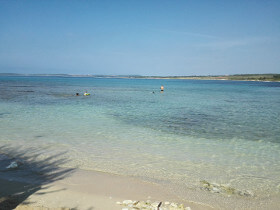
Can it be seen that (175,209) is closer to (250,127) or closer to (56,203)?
(56,203)

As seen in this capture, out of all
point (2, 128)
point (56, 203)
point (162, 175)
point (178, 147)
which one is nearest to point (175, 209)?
point (162, 175)

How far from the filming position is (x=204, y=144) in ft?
37.3

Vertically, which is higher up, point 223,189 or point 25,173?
point 25,173

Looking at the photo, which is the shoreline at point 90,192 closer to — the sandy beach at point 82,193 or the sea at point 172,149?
the sandy beach at point 82,193

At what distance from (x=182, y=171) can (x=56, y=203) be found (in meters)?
4.25

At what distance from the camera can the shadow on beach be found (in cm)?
570

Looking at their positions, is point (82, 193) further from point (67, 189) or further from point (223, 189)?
point (223, 189)

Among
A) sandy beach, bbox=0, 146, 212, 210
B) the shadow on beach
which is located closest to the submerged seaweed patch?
sandy beach, bbox=0, 146, 212, 210

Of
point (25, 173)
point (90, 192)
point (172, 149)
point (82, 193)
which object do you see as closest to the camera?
point (82, 193)

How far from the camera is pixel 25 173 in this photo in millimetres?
7281

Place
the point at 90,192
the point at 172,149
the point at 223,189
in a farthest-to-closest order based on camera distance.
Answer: the point at 172,149 → the point at 223,189 → the point at 90,192

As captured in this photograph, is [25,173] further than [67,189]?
Yes

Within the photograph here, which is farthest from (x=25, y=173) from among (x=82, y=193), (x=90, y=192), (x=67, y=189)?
(x=90, y=192)

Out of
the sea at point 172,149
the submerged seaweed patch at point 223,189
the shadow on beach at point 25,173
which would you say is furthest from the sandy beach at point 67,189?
the submerged seaweed patch at point 223,189
